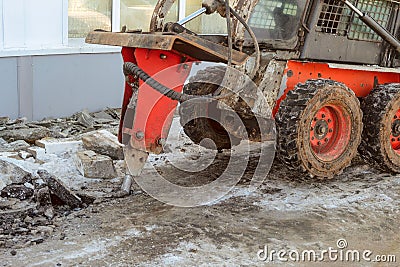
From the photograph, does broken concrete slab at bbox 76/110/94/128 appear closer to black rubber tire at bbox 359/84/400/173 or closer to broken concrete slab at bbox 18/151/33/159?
broken concrete slab at bbox 18/151/33/159

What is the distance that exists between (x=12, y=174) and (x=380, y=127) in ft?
12.6

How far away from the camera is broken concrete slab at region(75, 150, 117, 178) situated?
6164 mm

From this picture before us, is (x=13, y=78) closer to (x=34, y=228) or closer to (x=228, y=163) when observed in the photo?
(x=228, y=163)

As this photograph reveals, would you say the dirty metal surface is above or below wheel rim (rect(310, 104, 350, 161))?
above

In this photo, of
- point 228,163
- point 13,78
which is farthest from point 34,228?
point 13,78

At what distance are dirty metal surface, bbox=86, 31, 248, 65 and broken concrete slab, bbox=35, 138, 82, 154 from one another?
1.88 metres

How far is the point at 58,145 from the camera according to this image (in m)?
7.02

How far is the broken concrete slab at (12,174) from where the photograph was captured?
5.62 meters

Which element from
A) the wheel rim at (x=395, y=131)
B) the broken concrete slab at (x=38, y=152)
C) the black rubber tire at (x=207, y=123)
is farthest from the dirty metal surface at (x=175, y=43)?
the wheel rim at (x=395, y=131)

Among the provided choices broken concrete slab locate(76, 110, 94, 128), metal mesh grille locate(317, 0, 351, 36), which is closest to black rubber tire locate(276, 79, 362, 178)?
metal mesh grille locate(317, 0, 351, 36)

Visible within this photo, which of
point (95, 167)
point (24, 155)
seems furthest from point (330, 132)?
point (24, 155)

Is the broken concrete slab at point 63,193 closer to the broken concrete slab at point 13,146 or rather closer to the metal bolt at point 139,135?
the metal bolt at point 139,135

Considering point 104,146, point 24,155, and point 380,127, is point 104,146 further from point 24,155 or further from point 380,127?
point 380,127

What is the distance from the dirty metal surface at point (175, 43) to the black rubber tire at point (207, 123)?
91cm
